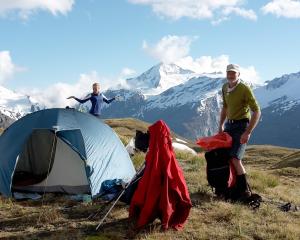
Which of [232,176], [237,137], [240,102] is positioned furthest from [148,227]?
[240,102]

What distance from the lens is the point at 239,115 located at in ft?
38.2

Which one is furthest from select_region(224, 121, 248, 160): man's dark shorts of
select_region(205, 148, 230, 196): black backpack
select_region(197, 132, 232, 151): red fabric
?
select_region(205, 148, 230, 196): black backpack

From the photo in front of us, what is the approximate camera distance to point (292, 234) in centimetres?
969

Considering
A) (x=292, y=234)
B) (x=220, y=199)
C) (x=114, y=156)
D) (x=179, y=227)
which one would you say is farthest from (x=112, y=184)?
(x=292, y=234)

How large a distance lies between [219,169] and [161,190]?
2.58 m

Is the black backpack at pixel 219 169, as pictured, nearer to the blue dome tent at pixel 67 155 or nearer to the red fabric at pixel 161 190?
the red fabric at pixel 161 190

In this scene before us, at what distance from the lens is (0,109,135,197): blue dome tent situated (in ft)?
44.3

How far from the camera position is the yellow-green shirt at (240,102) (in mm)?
11328

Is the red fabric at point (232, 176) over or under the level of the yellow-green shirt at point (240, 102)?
under

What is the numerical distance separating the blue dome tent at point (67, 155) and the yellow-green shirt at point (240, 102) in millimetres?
3930

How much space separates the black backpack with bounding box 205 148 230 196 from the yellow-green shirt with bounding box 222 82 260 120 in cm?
88

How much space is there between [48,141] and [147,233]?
6.81 meters

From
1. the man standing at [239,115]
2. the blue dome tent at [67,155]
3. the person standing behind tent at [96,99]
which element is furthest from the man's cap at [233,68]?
the person standing behind tent at [96,99]

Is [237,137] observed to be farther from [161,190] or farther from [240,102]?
[161,190]
